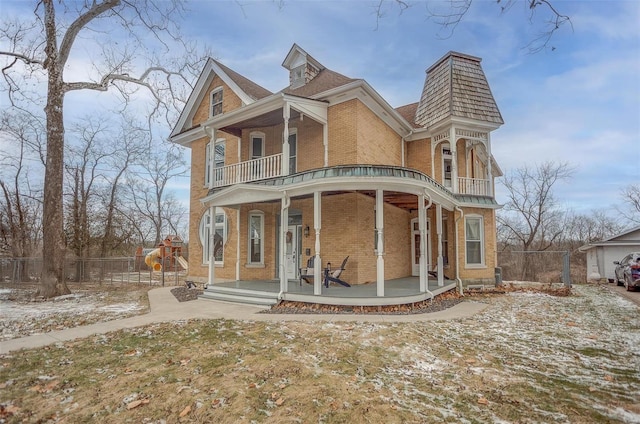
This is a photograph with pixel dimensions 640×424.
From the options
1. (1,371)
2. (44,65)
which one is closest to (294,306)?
(1,371)

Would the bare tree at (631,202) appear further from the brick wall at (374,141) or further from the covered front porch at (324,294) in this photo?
the covered front porch at (324,294)

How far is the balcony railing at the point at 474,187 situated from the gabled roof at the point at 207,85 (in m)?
9.40

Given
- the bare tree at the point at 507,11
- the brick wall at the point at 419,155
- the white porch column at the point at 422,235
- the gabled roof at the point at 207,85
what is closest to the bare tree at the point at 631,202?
the brick wall at the point at 419,155

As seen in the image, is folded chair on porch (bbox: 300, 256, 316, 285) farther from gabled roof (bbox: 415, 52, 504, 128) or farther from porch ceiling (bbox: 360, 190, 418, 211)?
gabled roof (bbox: 415, 52, 504, 128)

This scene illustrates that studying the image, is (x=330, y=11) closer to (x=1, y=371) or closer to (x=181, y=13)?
(x=181, y=13)

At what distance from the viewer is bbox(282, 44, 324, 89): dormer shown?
16314 mm

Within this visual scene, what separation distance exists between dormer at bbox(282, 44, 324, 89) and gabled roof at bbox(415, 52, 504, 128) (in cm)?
549

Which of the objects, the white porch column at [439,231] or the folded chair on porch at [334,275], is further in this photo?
the white porch column at [439,231]

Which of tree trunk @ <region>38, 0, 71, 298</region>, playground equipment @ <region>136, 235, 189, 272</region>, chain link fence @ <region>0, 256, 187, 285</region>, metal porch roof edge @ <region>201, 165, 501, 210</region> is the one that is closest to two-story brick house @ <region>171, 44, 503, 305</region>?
metal porch roof edge @ <region>201, 165, 501, 210</region>

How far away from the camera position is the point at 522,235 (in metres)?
31.1

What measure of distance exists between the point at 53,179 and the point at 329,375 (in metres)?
13.6

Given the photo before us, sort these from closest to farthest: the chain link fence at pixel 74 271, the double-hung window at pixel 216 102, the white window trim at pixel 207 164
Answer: the white window trim at pixel 207 164, the double-hung window at pixel 216 102, the chain link fence at pixel 74 271

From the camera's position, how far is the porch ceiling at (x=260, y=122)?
1237 centimetres

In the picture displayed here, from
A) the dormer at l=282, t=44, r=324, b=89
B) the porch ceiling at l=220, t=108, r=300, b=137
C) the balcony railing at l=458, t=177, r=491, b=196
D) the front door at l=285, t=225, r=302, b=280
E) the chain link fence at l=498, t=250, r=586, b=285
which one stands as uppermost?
the dormer at l=282, t=44, r=324, b=89
